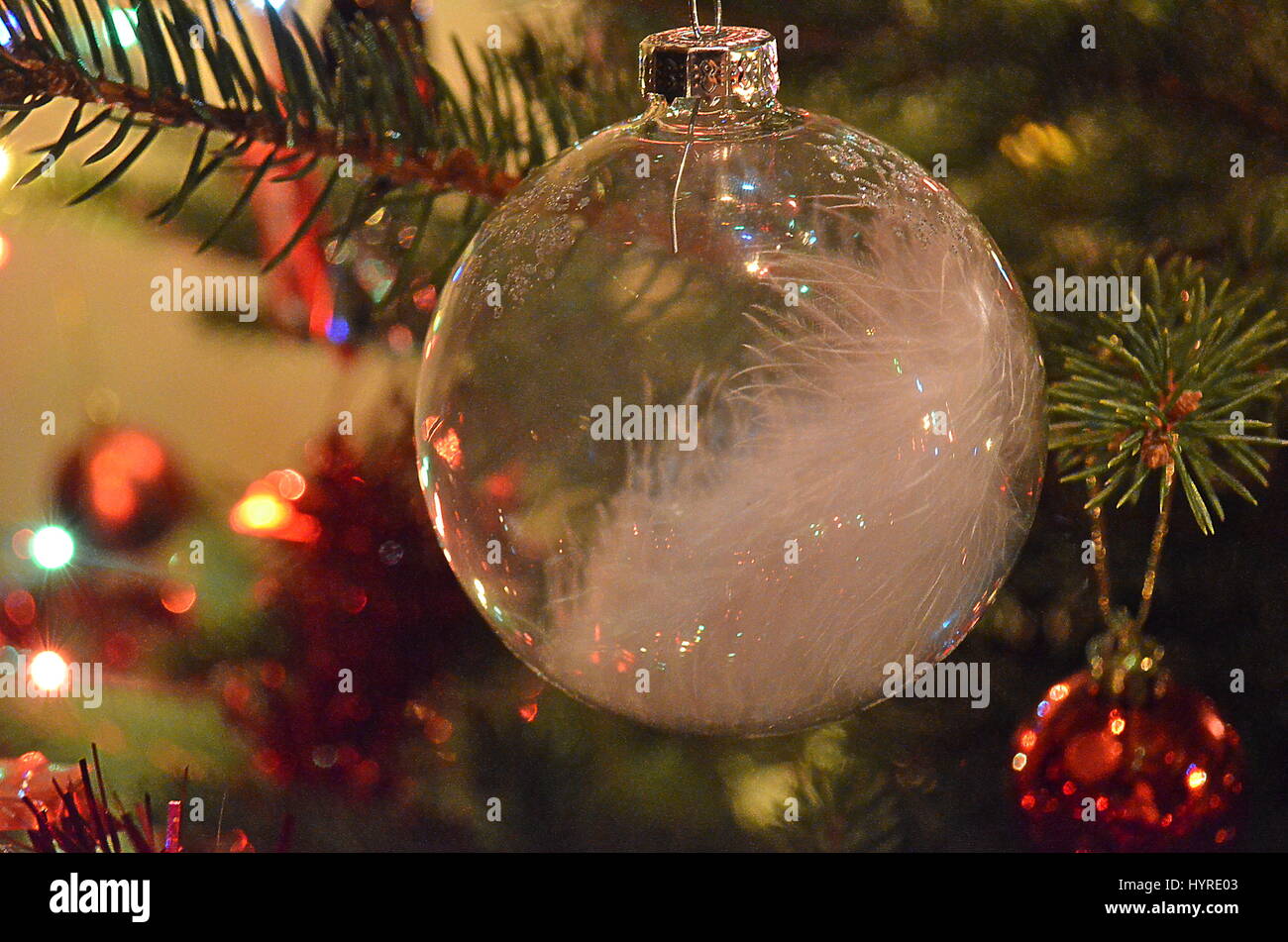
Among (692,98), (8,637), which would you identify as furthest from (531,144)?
(8,637)

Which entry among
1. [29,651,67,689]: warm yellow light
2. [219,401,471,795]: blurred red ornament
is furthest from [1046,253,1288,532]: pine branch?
[29,651,67,689]: warm yellow light

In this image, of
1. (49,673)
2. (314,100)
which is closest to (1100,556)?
(314,100)

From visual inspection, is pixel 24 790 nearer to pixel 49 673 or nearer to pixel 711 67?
pixel 49 673

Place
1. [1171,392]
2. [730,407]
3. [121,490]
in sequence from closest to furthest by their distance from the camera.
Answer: [730,407] → [1171,392] → [121,490]

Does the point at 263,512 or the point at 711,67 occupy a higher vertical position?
the point at 711,67

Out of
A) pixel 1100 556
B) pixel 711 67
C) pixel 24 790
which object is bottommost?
pixel 24 790

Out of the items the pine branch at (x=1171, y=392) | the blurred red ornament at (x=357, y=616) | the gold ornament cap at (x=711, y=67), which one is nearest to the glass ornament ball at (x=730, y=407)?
the gold ornament cap at (x=711, y=67)

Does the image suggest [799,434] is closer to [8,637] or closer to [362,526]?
[362,526]
